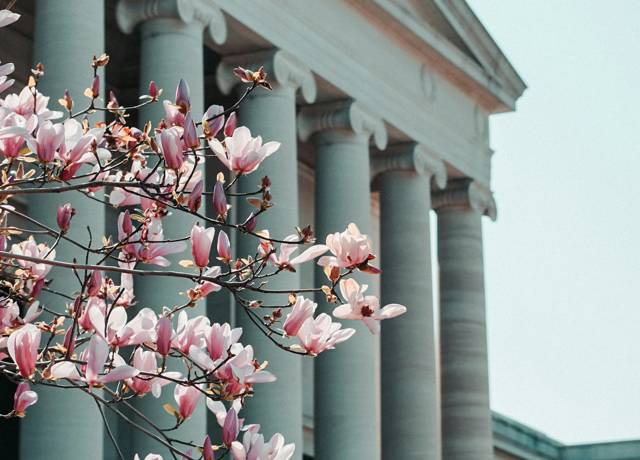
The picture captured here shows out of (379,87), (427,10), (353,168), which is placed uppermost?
(427,10)

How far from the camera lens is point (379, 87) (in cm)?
6675

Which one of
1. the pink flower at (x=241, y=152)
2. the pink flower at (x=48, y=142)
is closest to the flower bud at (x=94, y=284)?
the pink flower at (x=48, y=142)

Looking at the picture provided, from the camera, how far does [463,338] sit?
244 ft

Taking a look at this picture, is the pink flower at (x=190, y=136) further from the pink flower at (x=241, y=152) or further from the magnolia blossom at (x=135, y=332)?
the magnolia blossom at (x=135, y=332)

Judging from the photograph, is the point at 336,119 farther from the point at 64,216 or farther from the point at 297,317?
the point at 297,317

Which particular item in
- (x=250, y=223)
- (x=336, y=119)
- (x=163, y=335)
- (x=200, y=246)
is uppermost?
(x=336, y=119)

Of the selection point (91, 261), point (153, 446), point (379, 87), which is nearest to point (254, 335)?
point (153, 446)

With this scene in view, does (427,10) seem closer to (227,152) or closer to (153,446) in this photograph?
(153,446)

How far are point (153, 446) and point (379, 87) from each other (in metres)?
24.5

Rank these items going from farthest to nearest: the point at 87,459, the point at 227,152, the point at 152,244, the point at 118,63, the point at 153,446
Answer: the point at 118,63
the point at 153,446
the point at 87,459
the point at 152,244
the point at 227,152

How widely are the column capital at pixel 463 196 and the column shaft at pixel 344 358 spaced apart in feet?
39.5

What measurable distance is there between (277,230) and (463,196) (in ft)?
71.0

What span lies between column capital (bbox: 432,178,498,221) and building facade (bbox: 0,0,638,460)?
77mm

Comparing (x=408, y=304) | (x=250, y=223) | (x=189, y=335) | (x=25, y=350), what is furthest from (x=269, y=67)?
(x=25, y=350)
